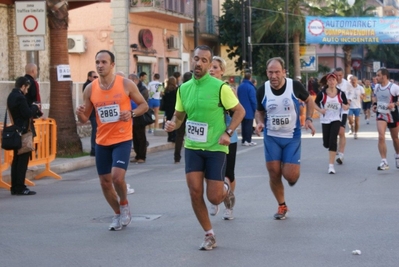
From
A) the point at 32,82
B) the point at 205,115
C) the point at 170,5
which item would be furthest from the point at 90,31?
the point at 205,115

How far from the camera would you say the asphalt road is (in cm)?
802

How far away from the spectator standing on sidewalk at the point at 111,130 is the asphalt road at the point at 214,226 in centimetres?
34

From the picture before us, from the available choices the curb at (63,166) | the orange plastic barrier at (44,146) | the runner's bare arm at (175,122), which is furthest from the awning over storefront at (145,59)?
the runner's bare arm at (175,122)

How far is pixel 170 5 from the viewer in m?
40.3

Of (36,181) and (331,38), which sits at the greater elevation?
(331,38)

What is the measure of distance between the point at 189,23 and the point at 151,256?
3828 centimetres

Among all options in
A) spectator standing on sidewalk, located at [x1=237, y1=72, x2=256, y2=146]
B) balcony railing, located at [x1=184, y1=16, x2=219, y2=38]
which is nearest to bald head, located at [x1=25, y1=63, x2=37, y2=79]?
spectator standing on sidewalk, located at [x1=237, y1=72, x2=256, y2=146]

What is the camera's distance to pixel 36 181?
15.8 m

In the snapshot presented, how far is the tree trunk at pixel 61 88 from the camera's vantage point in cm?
1920

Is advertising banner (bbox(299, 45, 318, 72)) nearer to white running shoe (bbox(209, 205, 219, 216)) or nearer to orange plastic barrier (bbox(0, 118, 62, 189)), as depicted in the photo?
orange plastic barrier (bbox(0, 118, 62, 189))

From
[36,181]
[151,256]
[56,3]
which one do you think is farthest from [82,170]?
[151,256]

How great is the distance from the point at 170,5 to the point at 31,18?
2313 cm

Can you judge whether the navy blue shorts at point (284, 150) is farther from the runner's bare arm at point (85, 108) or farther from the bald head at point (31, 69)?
the bald head at point (31, 69)

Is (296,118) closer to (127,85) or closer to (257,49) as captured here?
(127,85)
